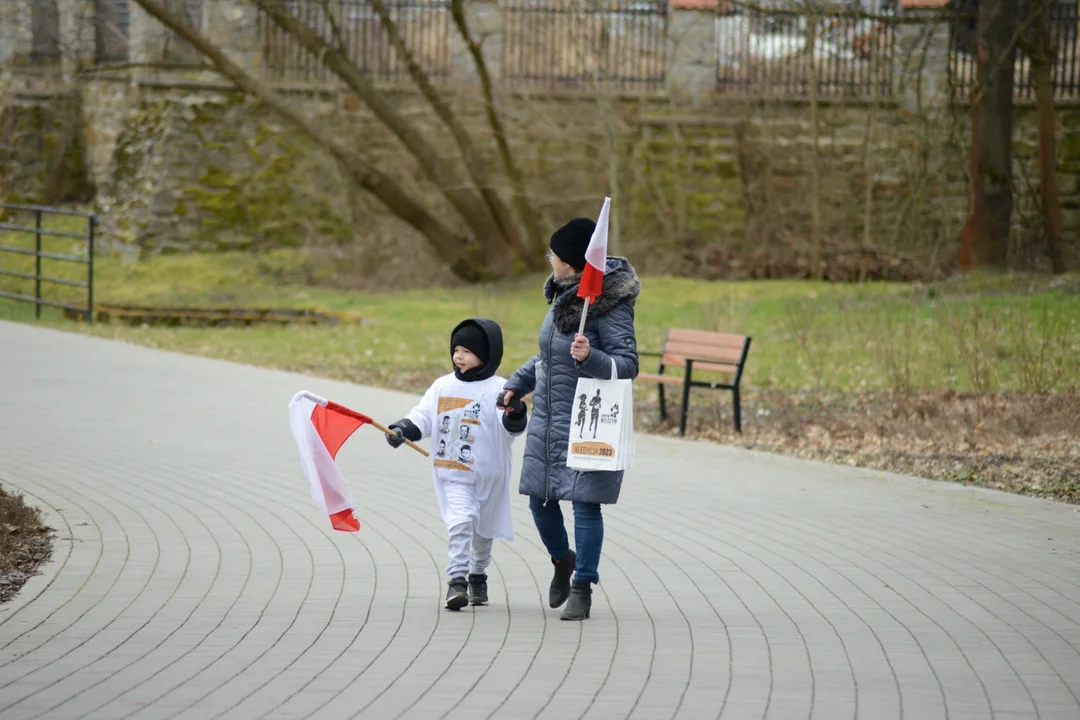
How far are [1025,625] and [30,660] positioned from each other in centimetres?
390

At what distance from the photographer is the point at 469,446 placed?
6.30 m

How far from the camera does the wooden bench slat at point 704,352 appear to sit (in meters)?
12.0

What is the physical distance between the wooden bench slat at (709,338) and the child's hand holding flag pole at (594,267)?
19.7ft

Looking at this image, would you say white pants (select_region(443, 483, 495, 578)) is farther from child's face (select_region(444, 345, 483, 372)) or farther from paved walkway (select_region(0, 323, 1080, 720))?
child's face (select_region(444, 345, 483, 372))

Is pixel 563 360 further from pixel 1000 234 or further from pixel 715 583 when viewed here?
pixel 1000 234

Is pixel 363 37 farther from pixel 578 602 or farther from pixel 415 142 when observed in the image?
pixel 578 602

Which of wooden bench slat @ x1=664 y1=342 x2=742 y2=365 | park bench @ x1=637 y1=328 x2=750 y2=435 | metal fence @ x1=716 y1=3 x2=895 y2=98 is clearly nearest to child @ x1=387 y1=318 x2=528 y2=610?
park bench @ x1=637 y1=328 x2=750 y2=435

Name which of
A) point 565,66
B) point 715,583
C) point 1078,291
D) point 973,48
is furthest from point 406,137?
point 715,583

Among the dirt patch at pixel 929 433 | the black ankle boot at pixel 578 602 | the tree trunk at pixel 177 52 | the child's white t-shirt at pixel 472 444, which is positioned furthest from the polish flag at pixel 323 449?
the tree trunk at pixel 177 52

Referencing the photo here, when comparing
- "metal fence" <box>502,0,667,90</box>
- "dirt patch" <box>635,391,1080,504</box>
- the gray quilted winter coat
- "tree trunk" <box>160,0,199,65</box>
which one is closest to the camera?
the gray quilted winter coat

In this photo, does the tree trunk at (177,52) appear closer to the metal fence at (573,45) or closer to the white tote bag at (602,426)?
the metal fence at (573,45)

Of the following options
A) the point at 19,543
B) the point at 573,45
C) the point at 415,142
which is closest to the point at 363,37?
the point at 415,142

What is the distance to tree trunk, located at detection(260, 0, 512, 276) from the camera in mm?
24359

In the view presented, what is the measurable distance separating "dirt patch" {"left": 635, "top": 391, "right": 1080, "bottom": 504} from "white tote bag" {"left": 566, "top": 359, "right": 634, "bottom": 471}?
14.9 feet
